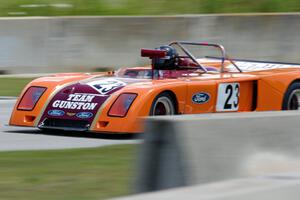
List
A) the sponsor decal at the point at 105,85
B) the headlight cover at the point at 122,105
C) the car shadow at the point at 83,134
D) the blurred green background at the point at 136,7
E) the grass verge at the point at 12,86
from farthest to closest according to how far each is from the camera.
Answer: the blurred green background at the point at 136,7 < the grass verge at the point at 12,86 < the car shadow at the point at 83,134 < the sponsor decal at the point at 105,85 < the headlight cover at the point at 122,105

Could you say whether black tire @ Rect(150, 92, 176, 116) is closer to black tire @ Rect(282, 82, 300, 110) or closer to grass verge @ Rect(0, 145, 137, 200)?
grass verge @ Rect(0, 145, 137, 200)

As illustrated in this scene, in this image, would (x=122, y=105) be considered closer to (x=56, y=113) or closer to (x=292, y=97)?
(x=56, y=113)

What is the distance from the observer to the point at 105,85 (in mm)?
10695

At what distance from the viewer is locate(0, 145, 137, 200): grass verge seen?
21.7 ft

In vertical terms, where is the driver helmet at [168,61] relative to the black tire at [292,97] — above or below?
above

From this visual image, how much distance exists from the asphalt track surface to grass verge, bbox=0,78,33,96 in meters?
4.00

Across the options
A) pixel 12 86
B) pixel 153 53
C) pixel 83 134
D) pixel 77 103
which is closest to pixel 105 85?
pixel 77 103

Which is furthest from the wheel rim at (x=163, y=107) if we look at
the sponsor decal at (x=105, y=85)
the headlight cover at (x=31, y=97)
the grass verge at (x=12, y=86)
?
the grass verge at (x=12, y=86)

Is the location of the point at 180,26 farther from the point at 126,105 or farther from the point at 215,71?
the point at 126,105

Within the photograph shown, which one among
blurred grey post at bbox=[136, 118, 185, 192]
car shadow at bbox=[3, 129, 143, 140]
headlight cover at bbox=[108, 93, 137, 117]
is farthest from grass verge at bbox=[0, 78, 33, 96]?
blurred grey post at bbox=[136, 118, 185, 192]

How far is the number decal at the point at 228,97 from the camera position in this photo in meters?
11.3

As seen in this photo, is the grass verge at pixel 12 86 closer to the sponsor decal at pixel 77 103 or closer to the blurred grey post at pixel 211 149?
the sponsor decal at pixel 77 103

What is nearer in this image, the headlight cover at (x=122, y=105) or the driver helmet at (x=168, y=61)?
the headlight cover at (x=122, y=105)

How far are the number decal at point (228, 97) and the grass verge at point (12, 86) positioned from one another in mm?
5385
